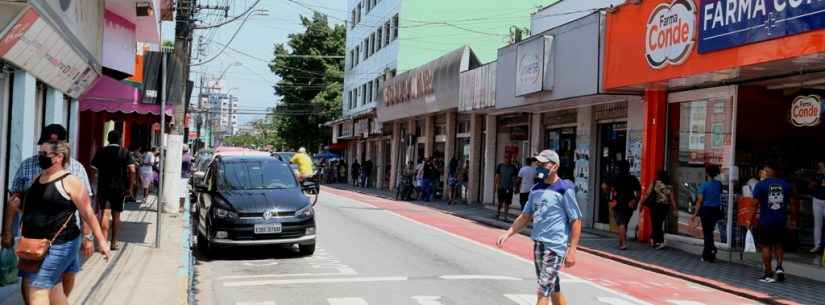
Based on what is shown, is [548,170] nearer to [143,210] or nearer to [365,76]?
Answer: [143,210]

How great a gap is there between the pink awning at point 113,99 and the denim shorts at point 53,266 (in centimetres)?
1071

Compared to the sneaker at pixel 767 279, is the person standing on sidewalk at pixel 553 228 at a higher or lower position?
higher

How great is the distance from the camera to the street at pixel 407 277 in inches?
352

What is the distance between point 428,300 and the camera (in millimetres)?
8664

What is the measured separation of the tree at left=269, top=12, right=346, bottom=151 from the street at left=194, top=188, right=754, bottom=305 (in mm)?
50483

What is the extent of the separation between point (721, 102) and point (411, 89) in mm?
20053

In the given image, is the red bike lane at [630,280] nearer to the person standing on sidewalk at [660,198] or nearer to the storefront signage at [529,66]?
the person standing on sidewalk at [660,198]

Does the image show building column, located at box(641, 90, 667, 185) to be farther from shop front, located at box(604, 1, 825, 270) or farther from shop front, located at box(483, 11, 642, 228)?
shop front, located at box(483, 11, 642, 228)

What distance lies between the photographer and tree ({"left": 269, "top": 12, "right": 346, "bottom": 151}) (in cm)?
6519

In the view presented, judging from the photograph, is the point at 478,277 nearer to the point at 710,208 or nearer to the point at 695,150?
the point at 710,208

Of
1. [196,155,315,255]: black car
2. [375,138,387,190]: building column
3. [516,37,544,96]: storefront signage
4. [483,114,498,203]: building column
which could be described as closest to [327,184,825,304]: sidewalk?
[516,37,544,96]: storefront signage

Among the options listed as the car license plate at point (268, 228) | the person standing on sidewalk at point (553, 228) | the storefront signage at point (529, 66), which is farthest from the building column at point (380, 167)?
the person standing on sidewalk at point (553, 228)

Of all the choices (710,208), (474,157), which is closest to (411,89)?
(474,157)

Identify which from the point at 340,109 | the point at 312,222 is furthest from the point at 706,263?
the point at 340,109
